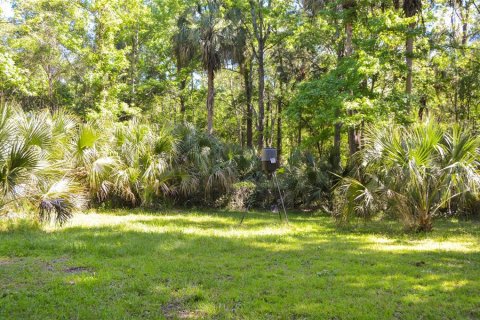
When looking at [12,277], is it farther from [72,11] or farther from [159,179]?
[72,11]

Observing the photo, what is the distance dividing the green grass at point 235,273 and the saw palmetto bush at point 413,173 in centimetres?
69

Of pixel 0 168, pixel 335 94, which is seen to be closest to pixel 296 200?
pixel 335 94

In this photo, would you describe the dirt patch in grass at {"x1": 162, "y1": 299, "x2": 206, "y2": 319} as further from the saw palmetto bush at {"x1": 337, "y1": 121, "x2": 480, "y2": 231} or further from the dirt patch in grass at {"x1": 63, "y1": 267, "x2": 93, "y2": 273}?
the saw palmetto bush at {"x1": 337, "y1": 121, "x2": 480, "y2": 231}

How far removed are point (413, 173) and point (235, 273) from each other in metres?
4.93

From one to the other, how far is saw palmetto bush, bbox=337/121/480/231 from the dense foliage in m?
0.03

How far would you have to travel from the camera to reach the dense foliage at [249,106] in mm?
9281

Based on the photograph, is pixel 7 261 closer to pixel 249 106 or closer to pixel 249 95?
pixel 249 106

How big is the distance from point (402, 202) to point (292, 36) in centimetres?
1469

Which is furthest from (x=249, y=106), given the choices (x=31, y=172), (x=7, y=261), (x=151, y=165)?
(x=7, y=261)

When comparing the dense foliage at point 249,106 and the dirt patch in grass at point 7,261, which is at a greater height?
the dense foliage at point 249,106

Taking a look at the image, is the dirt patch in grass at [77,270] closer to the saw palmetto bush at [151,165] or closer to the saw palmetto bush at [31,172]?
the saw palmetto bush at [31,172]

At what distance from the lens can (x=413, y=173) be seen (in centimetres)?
898

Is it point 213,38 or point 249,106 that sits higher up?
point 213,38

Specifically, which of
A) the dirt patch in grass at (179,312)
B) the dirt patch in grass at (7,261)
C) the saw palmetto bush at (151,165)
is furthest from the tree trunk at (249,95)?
the dirt patch in grass at (179,312)
